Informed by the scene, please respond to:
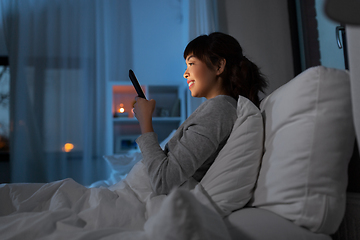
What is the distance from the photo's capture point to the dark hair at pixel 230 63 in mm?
1082

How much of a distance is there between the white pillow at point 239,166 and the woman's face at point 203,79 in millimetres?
413

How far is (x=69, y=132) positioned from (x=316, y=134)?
→ 267cm

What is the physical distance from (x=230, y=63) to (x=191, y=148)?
0.54 m

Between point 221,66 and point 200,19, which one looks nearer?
point 221,66

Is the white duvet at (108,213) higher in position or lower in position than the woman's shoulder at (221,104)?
lower

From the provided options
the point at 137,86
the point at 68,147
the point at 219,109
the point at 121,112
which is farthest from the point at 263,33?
the point at 68,147

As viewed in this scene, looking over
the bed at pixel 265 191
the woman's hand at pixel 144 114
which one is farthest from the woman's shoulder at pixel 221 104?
the woman's hand at pixel 144 114

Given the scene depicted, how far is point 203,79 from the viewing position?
1.14 metres

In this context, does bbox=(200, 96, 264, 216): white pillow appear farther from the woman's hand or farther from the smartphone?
the smartphone

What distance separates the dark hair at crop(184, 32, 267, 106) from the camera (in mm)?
1082

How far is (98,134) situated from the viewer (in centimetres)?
280

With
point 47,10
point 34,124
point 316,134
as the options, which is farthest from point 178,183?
point 47,10

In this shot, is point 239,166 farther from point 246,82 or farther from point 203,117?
point 246,82

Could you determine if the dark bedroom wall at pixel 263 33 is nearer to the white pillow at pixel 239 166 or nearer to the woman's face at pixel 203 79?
the woman's face at pixel 203 79
